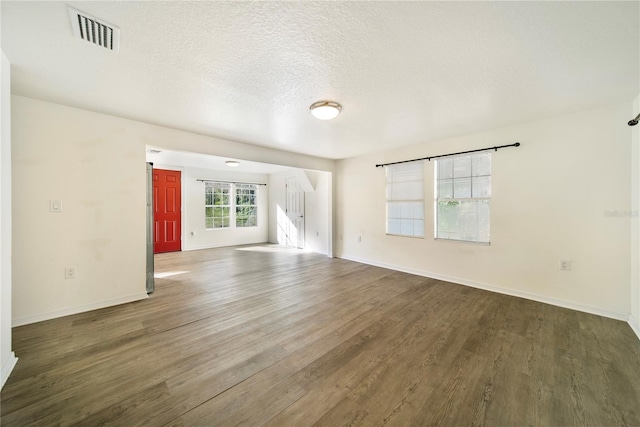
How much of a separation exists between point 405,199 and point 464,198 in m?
1.01

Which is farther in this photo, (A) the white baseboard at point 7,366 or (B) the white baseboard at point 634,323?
(B) the white baseboard at point 634,323

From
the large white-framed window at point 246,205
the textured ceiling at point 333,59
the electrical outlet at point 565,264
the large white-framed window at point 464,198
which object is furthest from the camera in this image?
the large white-framed window at point 246,205

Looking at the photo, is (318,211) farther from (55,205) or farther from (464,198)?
(55,205)

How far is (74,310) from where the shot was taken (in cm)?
272

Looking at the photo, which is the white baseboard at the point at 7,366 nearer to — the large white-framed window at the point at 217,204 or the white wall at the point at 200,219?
the white wall at the point at 200,219

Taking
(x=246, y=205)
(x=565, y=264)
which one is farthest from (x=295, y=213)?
(x=565, y=264)

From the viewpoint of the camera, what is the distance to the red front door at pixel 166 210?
20.6ft

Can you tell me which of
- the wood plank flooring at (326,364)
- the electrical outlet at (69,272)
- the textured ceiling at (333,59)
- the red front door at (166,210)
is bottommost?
the wood plank flooring at (326,364)

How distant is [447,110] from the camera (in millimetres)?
2777

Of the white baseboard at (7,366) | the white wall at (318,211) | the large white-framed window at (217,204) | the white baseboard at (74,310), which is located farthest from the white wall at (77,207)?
the large white-framed window at (217,204)

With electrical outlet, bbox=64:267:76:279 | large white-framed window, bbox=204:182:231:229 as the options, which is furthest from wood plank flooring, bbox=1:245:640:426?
large white-framed window, bbox=204:182:231:229

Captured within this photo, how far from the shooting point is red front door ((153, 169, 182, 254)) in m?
6.27

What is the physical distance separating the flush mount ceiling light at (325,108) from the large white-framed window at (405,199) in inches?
92.0

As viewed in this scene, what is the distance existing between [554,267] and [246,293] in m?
4.11
